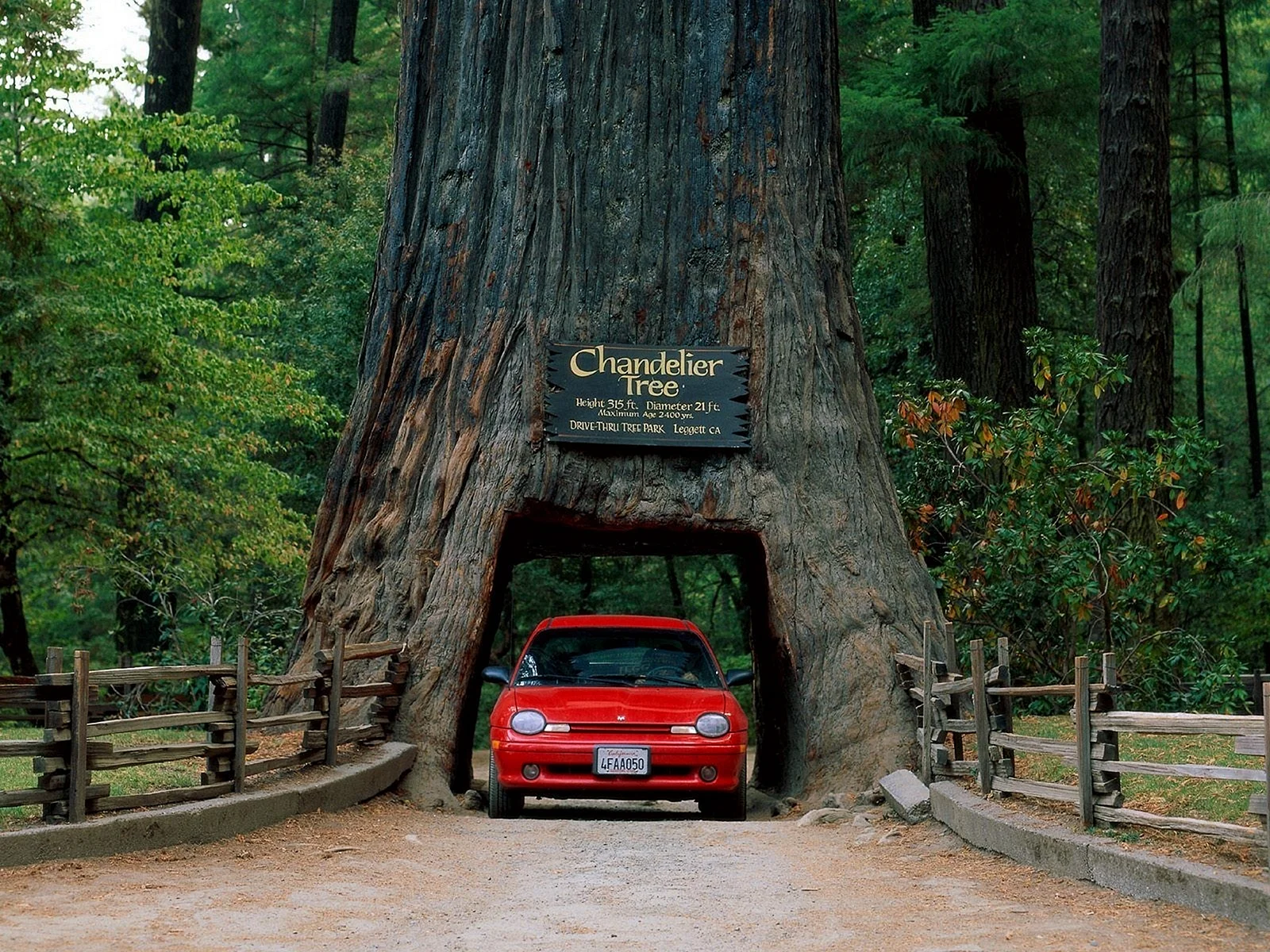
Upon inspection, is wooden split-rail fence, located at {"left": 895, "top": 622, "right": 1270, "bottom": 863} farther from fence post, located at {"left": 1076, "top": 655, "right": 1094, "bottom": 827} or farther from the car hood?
the car hood

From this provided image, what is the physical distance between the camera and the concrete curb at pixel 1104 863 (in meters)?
6.47

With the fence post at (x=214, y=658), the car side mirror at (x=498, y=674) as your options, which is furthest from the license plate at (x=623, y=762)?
the fence post at (x=214, y=658)

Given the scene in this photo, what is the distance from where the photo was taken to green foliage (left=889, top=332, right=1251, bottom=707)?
15.9 metres

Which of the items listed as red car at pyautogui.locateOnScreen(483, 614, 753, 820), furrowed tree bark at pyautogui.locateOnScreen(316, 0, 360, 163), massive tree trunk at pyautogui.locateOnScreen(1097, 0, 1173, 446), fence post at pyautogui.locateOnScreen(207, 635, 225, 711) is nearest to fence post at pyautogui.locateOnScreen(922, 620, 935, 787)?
red car at pyautogui.locateOnScreen(483, 614, 753, 820)

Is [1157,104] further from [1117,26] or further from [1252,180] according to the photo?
[1252,180]

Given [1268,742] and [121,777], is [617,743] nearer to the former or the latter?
[121,777]

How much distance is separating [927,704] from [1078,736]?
11.0 ft

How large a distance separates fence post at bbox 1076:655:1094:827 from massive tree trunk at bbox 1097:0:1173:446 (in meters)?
11.0

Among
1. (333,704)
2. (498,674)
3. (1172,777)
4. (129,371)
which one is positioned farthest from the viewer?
(129,371)

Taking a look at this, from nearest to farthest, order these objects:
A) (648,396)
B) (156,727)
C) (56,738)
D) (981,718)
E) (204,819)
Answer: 1. (56,738)
2. (204,819)
3. (156,727)
4. (981,718)
5. (648,396)

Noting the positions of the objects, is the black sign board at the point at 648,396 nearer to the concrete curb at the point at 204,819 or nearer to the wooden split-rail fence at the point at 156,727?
the wooden split-rail fence at the point at 156,727

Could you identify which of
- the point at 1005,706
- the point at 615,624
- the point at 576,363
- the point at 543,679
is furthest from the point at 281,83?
the point at 1005,706

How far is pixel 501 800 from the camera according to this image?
1173 cm

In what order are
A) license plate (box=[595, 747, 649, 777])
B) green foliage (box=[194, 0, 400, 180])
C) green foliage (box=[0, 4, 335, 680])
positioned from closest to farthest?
1. license plate (box=[595, 747, 649, 777])
2. green foliage (box=[0, 4, 335, 680])
3. green foliage (box=[194, 0, 400, 180])
